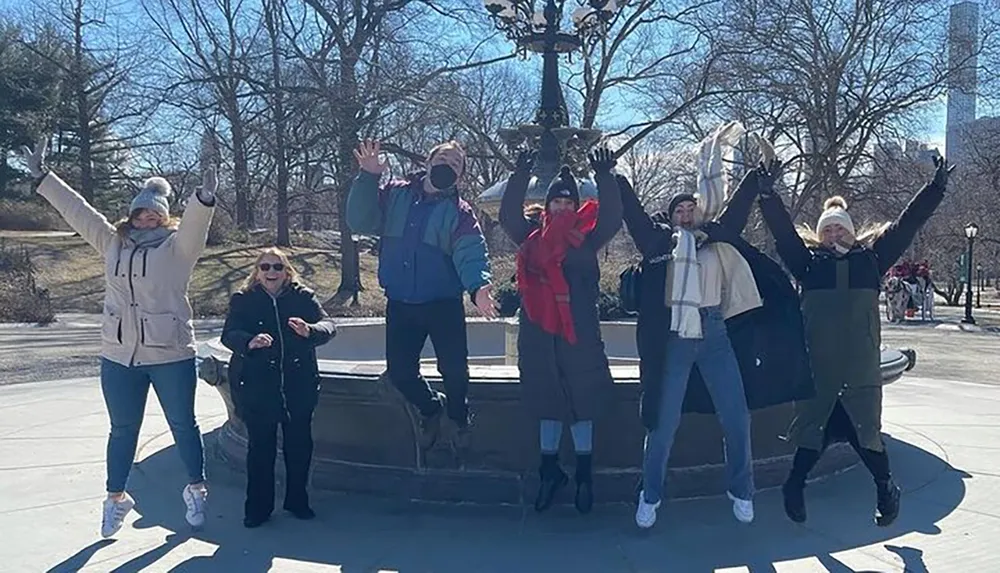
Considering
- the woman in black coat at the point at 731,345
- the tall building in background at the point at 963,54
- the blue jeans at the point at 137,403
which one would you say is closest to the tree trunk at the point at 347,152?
the blue jeans at the point at 137,403

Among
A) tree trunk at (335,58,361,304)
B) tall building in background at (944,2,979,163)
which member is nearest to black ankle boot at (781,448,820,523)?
tree trunk at (335,58,361,304)

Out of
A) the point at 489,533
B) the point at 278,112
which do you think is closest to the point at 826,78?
the point at 278,112

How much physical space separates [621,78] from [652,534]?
24.9 metres

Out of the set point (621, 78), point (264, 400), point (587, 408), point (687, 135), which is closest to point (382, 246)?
point (264, 400)

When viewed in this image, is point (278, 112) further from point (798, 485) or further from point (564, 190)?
point (798, 485)

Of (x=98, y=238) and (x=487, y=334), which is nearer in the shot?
(x=98, y=238)

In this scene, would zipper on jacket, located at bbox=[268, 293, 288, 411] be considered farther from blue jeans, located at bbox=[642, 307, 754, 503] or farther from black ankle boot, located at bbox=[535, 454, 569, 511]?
blue jeans, located at bbox=[642, 307, 754, 503]

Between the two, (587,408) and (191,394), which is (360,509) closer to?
(191,394)

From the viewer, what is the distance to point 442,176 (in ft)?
15.3

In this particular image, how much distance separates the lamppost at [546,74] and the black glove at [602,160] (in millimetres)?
2105

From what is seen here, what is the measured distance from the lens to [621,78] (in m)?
27.9

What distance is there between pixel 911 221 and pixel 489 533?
9.16ft

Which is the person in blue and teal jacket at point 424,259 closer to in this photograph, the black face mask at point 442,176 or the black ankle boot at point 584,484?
the black face mask at point 442,176

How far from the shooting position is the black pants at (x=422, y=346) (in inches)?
185
